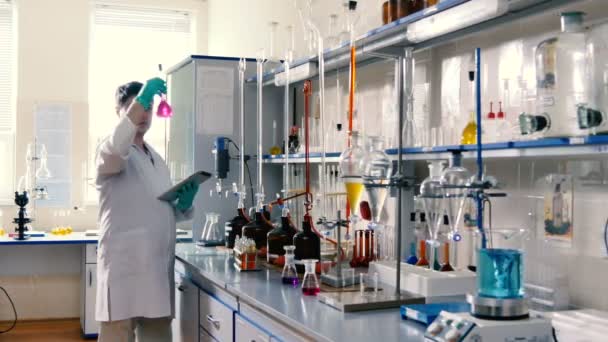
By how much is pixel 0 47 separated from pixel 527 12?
4748 millimetres

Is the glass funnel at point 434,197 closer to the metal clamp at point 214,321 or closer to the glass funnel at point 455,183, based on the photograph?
the glass funnel at point 455,183

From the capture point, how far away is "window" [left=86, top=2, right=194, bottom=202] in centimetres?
580

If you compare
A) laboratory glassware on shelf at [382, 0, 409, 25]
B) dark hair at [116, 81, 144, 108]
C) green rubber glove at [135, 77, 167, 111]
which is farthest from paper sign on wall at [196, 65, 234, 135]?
laboratory glassware on shelf at [382, 0, 409, 25]

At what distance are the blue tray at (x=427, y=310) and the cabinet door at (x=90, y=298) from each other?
3.58 meters

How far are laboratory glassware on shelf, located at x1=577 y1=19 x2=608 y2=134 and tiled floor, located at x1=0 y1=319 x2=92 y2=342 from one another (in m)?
4.31

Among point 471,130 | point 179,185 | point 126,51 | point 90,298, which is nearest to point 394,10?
point 471,130

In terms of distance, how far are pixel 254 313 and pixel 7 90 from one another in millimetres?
4188

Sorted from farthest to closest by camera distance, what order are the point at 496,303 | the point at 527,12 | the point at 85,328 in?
the point at 85,328 → the point at 527,12 → the point at 496,303

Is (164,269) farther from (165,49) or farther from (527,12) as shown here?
(165,49)

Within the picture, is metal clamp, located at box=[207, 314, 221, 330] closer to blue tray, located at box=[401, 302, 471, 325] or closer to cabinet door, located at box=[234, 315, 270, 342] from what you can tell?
cabinet door, located at box=[234, 315, 270, 342]

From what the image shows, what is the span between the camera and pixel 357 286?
92.2 inches

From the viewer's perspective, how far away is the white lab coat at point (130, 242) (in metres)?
2.83

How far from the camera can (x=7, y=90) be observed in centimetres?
559

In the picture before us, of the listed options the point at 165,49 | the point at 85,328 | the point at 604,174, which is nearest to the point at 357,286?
the point at 604,174
